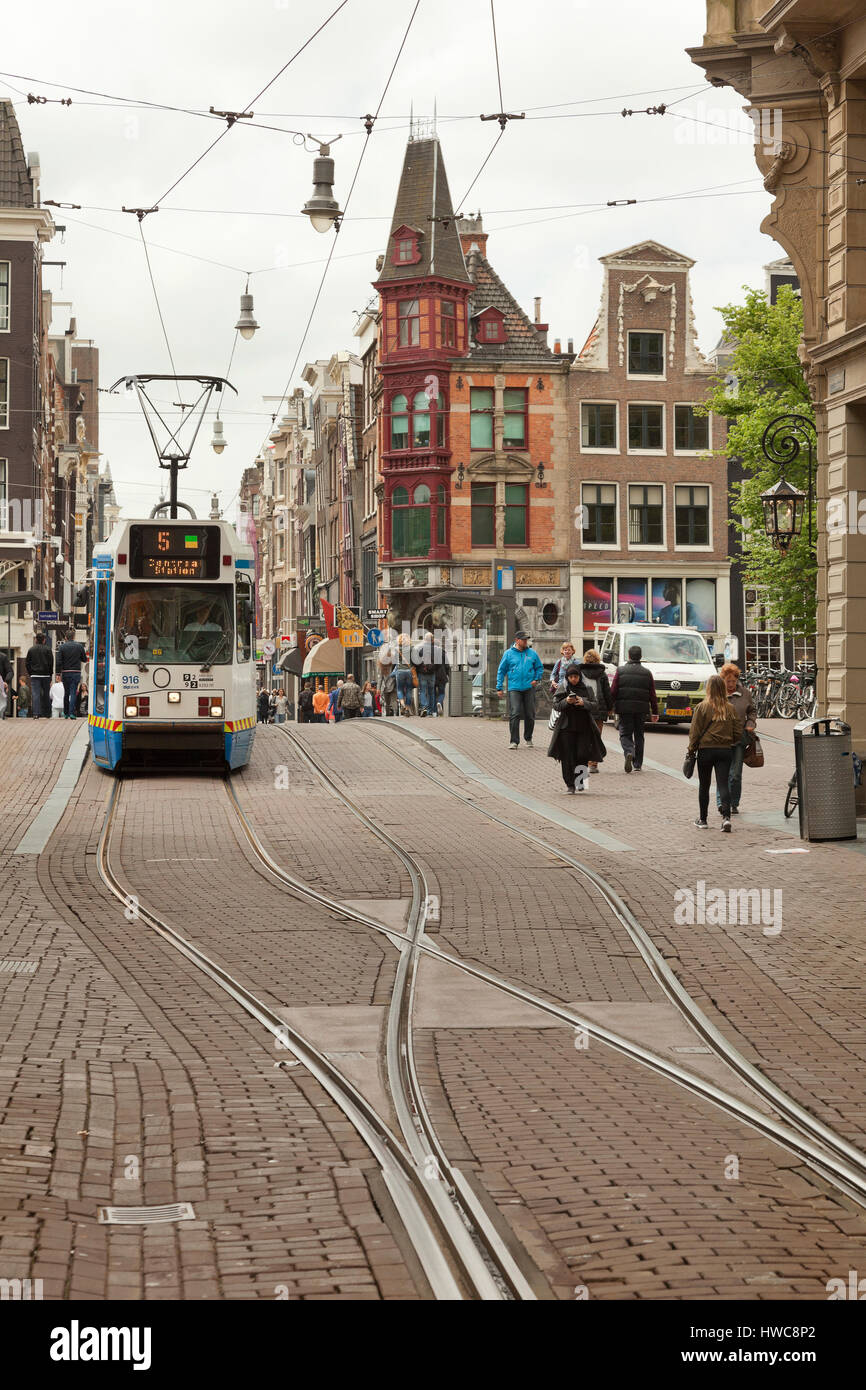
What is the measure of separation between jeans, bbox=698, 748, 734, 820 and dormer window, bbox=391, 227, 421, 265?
3924 cm

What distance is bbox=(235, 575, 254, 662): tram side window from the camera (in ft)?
69.3

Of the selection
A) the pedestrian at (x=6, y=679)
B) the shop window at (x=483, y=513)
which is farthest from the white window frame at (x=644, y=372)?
the pedestrian at (x=6, y=679)

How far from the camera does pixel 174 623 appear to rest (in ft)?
68.7

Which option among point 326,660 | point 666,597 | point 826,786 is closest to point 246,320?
point 326,660

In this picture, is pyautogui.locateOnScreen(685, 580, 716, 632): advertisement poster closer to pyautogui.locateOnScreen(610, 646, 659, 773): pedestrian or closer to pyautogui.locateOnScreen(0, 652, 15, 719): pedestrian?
pyautogui.locateOnScreen(0, 652, 15, 719): pedestrian

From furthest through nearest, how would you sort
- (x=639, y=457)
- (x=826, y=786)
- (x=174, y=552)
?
(x=639, y=457)
(x=174, y=552)
(x=826, y=786)

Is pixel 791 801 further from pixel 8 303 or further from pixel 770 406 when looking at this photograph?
pixel 8 303

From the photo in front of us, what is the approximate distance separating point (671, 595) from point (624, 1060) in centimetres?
4690

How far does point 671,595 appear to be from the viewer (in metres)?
53.8

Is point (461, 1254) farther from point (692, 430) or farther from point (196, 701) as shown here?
point (692, 430)

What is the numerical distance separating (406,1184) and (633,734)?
58.6ft

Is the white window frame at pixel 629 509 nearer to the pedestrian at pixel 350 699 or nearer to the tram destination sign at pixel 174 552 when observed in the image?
the pedestrian at pixel 350 699

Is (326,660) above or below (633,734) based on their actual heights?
above
